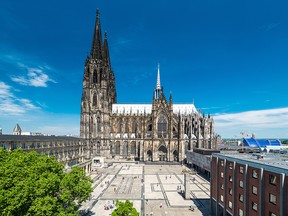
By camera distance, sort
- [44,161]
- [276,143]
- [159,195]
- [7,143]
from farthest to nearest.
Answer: [276,143], [159,195], [7,143], [44,161]

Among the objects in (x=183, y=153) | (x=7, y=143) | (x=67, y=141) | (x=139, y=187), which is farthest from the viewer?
(x=183, y=153)

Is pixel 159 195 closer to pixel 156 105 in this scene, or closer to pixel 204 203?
pixel 204 203

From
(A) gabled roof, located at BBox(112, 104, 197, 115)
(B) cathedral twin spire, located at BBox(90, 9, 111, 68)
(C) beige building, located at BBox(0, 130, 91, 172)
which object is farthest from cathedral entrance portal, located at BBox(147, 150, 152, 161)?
(B) cathedral twin spire, located at BBox(90, 9, 111, 68)

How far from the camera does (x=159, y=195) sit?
51469mm

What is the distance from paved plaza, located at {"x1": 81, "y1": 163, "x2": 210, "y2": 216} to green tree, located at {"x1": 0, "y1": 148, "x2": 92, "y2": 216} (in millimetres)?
13672

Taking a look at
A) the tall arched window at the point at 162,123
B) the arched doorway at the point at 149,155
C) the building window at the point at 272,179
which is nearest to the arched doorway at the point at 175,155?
the arched doorway at the point at 149,155

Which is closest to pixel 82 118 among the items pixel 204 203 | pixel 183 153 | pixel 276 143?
pixel 183 153

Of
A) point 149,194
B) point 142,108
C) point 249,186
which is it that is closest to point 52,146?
point 149,194

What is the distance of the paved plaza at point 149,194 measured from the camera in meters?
41.7

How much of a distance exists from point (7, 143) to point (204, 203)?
4465 cm

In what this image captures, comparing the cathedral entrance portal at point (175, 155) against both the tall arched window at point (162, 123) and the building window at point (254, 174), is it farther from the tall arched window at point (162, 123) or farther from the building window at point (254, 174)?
the building window at point (254, 174)

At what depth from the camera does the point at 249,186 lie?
29000 mm

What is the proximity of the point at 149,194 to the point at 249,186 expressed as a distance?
28600 millimetres

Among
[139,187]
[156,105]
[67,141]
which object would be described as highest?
[156,105]
